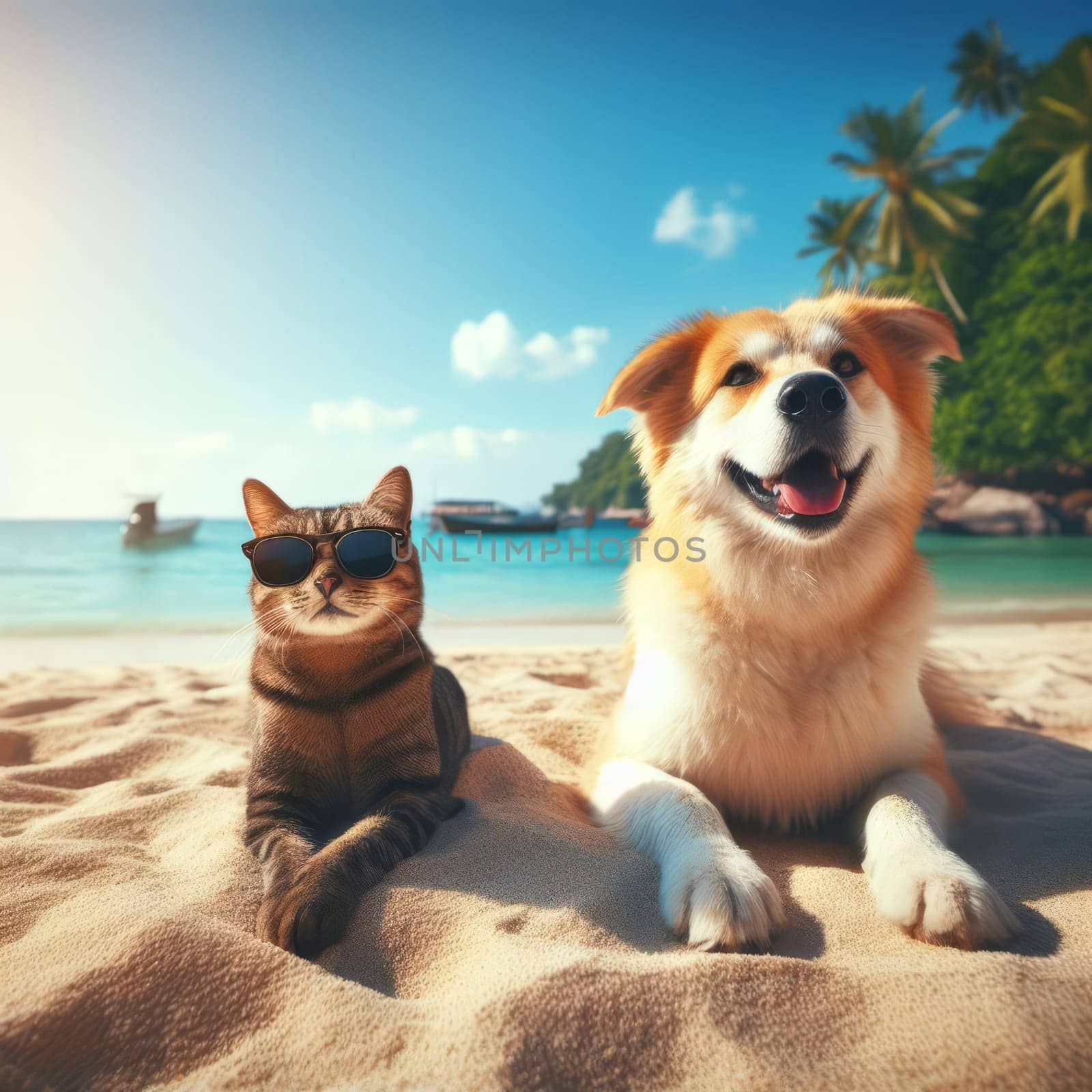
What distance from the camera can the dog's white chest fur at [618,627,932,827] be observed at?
5.59ft

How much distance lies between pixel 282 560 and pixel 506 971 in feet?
3.35

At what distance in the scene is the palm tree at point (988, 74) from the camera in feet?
87.3

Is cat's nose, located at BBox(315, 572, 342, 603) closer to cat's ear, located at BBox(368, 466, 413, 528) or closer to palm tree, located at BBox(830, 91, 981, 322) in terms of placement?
cat's ear, located at BBox(368, 466, 413, 528)

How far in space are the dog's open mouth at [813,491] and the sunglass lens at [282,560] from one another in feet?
3.87

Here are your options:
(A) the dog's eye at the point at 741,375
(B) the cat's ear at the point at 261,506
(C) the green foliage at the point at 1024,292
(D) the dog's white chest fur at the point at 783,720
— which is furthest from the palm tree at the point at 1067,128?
(B) the cat's ear at the point at 261,506

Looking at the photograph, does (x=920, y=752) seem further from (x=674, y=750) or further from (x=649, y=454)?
(x=649, y=454)

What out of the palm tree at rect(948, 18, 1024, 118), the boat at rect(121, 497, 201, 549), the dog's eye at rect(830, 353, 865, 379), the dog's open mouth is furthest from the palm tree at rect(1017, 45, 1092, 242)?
the boat at rect(121, 497, 201, 549)

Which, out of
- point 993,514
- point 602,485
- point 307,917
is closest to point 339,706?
point 307,917

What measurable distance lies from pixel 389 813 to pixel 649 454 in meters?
1.29

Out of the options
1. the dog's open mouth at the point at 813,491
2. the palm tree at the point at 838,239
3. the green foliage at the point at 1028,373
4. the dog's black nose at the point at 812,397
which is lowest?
the dog's open mouth at the point at 813,491

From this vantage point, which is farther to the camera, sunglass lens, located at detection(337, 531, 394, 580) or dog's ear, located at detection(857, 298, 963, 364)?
dog's ear, located at detection(857, 298, 963, 364)

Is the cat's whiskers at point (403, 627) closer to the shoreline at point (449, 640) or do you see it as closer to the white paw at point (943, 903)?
the white paw at point (943, 903)

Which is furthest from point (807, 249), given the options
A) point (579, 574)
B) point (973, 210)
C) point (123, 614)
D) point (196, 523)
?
point (123, 614)

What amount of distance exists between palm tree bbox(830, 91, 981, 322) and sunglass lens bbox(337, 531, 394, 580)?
82.0 ft
